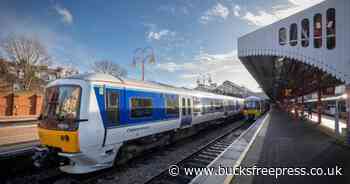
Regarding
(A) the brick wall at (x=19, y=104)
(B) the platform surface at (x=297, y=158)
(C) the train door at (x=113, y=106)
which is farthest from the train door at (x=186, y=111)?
(A) the brick wall at (x=19, y=104)

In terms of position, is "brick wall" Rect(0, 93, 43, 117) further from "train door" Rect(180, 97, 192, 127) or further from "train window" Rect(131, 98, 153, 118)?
"train window" Rect(131, 98, 153, 118)

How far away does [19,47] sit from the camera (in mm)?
29500

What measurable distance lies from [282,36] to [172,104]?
1173cm

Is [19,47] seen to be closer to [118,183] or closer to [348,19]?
[118,183]

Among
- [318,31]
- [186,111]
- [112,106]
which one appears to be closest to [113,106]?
[112,106]

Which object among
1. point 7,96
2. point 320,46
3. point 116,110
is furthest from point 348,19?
point 7,96

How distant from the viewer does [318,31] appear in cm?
1300

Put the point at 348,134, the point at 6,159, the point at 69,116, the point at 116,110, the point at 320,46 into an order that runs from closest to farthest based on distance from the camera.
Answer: the point at 69,116 < the point at 116,110 < the point at 6,159 < the point at 348,134 < the point at 320,46

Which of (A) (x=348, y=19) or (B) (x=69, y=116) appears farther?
(A) (x=348, y=19)

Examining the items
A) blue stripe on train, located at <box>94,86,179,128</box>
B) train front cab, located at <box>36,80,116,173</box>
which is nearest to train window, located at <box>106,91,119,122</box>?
blue stripe on train, located at <box>94,86,179,128</box>

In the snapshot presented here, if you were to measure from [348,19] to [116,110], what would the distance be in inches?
539

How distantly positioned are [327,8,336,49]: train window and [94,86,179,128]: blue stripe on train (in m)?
11.3

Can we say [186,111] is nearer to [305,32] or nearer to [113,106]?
[113,106]

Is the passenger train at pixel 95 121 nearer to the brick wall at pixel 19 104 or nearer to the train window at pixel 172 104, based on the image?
the train window at pixel 172 104
